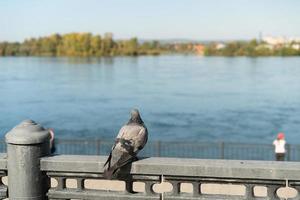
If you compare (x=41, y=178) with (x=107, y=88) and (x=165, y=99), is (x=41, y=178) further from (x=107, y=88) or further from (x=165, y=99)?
(x=107, y=88)

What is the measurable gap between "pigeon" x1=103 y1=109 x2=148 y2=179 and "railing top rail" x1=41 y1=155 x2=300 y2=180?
0.19 metres

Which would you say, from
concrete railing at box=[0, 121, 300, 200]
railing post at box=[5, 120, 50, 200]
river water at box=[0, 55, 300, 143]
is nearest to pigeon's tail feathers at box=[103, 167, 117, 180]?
concrete railing at box=[0, 121, 300, 200]

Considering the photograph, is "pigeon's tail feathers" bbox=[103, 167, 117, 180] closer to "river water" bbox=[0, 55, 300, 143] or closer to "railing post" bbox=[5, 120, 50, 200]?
"railing post" bbox=[5, 120, 50, 200]

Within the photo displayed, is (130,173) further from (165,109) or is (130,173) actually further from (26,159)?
(165,109)

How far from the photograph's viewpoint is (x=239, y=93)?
6788cm

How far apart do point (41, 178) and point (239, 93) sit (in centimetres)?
6334

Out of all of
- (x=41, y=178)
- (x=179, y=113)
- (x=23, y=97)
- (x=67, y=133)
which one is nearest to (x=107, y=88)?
(x=23, y=97)

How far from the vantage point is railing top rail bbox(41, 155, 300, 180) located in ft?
17.1

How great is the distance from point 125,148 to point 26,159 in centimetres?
111

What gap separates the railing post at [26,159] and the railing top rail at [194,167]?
0.12 m

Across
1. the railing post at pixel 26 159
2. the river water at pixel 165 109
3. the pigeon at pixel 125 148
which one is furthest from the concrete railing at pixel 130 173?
the river water at pixel 165 109

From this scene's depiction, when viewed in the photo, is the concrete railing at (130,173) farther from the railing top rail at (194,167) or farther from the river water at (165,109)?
the river water at (165,109)

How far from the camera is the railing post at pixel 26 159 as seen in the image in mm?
5590

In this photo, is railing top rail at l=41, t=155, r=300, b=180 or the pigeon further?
the pigeon
